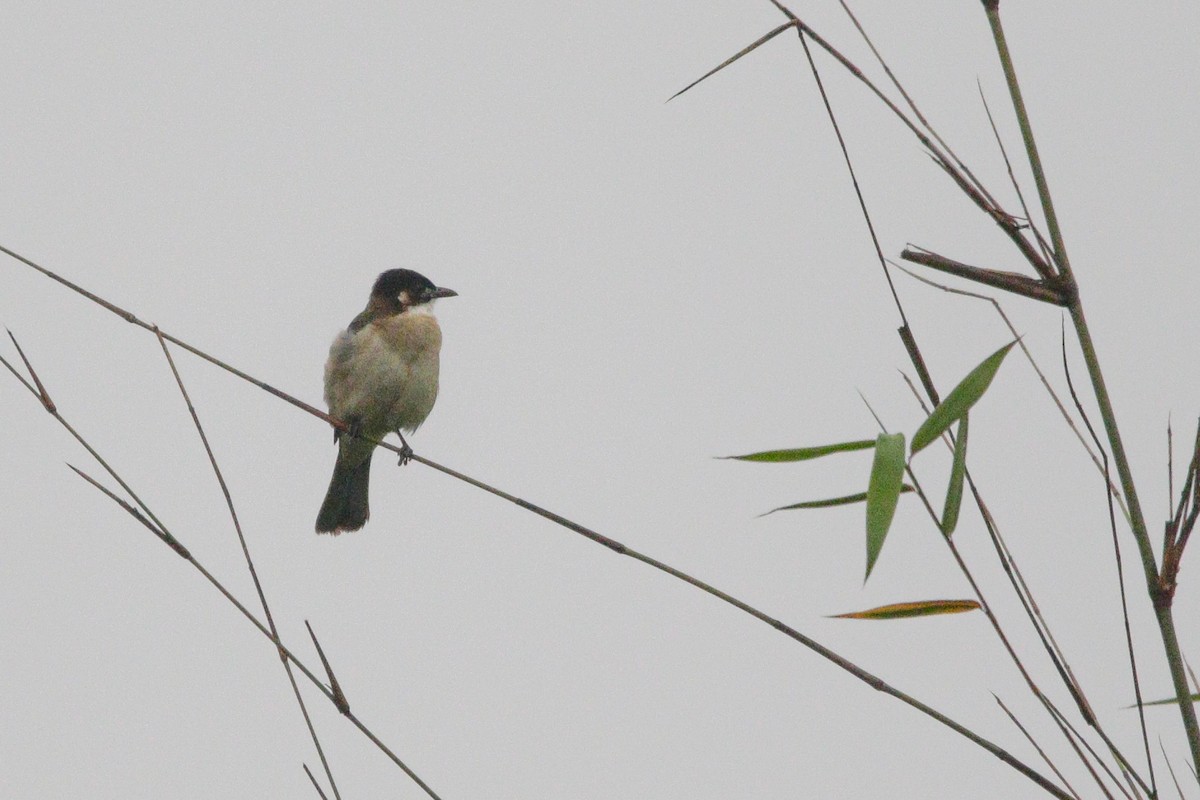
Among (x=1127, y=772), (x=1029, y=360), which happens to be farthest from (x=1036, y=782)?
(x=1029, y=360)

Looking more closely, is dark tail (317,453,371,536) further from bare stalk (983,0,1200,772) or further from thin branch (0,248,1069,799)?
bare stalk (983,0,1200,772)

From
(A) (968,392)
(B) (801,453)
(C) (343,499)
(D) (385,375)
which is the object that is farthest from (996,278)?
(C) (343,499)

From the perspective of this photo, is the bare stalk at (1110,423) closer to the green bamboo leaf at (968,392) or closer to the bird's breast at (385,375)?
the green bamboo leaf at (968,392)

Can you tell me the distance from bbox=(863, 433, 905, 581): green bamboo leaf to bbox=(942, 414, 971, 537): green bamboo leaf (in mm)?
81

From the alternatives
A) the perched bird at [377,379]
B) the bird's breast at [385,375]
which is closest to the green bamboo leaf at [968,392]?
the perched bird at [377,379]

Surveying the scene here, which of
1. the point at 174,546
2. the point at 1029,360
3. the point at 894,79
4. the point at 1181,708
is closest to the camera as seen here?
the point at 1181,708

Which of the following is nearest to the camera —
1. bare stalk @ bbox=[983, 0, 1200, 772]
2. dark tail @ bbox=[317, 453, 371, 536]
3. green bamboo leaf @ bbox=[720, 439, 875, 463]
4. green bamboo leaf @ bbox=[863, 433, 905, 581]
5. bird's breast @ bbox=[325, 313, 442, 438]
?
bare stalk @ bbox=[983, 0, 1200, 772]

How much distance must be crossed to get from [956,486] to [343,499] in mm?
5616

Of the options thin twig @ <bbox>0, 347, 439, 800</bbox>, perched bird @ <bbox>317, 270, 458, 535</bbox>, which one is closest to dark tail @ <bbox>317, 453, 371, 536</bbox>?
perched bird @ <bbox>317, 270, 458, 535</bbox>

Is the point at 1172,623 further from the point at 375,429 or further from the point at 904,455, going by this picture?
the point at 375,429

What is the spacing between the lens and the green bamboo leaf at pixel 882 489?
1.93 meters

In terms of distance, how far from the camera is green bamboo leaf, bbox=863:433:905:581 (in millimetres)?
1931

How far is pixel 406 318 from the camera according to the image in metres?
6.91

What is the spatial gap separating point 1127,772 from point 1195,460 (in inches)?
17.4
